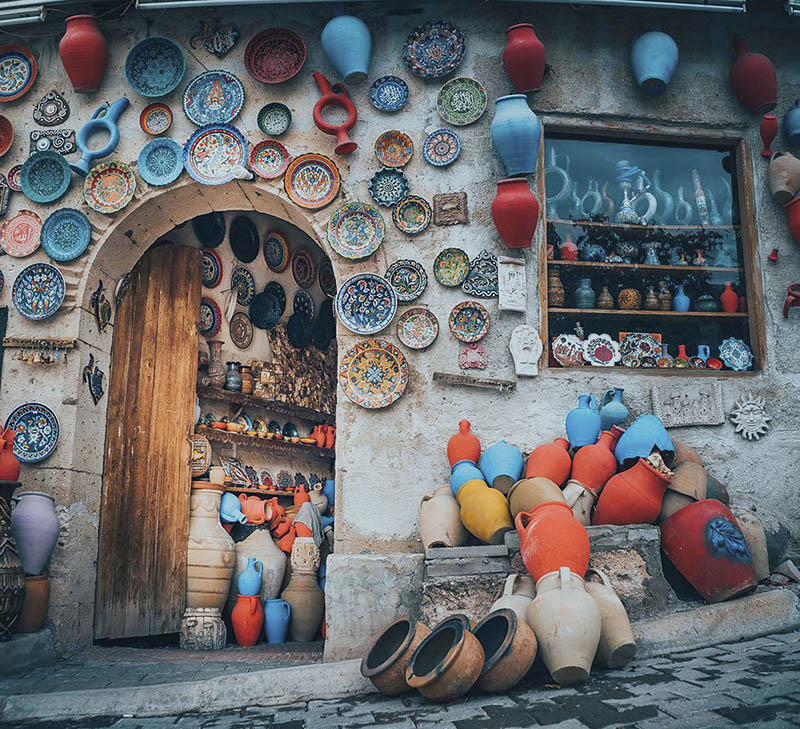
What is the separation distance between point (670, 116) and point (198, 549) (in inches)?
153

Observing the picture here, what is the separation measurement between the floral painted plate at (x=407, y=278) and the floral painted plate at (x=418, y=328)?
0.09 m

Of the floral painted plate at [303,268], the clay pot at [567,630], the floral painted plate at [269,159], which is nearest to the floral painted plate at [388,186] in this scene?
the floral painted plate at [269,159]

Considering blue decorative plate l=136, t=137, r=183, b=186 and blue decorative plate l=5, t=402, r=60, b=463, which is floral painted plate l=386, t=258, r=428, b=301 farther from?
blue decorative plate l=5, t=402, r=60, b=463

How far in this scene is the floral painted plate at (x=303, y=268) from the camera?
657cm

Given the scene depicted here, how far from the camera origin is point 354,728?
9.01ft

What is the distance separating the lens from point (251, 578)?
195 inches

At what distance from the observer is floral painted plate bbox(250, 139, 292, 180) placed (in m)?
4.59

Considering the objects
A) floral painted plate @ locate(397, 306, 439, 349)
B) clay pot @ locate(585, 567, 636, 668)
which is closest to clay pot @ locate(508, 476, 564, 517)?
clay pot @ locate(585, 567, 636, 668)

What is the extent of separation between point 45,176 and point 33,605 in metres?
2.42

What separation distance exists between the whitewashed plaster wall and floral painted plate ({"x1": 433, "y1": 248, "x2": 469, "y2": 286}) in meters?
0.04

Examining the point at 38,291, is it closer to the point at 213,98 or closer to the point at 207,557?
the point at 213,98

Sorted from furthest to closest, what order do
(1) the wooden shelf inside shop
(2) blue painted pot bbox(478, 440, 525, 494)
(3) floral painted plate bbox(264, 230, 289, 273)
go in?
(3) floral painted plate bbox(264, 230, 289, 273) < (1) the wooden shelf inside shop < (2) blue painted pot bbox(478, 440, 525, 494)

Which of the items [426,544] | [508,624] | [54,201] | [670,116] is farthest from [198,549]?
[670,116]

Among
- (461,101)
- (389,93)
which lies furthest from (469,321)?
(389,93)
